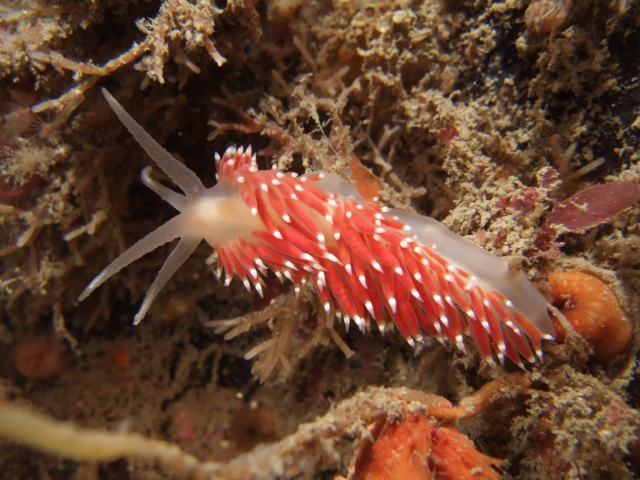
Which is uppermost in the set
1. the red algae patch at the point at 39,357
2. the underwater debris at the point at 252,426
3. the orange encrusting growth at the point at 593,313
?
the orange encrusting growth at the point at 593,313

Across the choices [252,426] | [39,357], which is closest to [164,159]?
[252,426]

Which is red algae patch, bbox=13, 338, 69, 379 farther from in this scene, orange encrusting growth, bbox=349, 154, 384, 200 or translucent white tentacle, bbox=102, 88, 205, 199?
orange encrusting growth, bbox=349, 154, 384, 200

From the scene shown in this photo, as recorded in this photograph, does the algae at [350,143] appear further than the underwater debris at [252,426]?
No

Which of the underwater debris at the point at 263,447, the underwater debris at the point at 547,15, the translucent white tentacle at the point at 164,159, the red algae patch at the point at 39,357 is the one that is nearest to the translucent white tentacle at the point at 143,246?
A: the translucent white tentacle at the point at 164,159

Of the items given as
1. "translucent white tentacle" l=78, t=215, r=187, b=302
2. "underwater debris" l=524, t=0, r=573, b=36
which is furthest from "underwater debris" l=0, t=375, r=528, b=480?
"underwater debris" l=524, t=0, r=573, b=36

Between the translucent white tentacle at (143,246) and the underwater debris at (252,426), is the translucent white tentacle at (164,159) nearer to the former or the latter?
the translucent white tentacle at (143,246)

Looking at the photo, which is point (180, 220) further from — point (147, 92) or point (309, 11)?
point (309, 11)

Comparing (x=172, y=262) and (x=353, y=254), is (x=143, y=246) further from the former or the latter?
(x=353, y=254)
